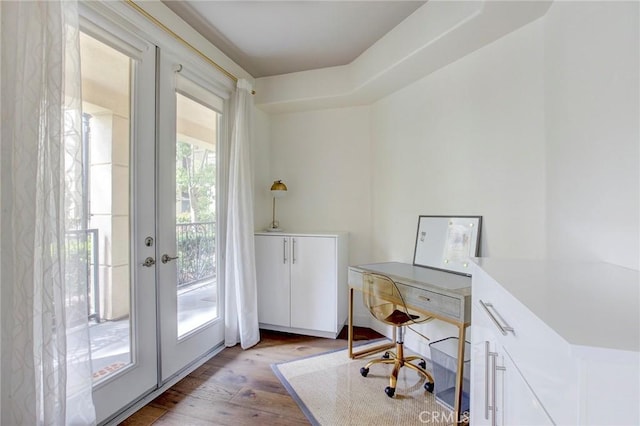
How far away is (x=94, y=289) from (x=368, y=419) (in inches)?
67.1

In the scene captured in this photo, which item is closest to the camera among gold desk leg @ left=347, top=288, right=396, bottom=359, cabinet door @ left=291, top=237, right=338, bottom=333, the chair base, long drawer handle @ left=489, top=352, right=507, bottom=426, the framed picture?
long drawer handle @ left=489, top=352, right=507, bottom=426

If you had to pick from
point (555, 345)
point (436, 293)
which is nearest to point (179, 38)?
point (436, 293)

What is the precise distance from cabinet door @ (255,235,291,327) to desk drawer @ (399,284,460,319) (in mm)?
1272

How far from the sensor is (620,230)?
3.67 ft

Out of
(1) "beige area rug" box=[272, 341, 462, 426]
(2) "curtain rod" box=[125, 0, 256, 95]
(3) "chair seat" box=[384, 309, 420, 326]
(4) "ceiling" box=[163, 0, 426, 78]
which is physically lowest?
(1) "beige area rug" box=[272, 341, 462, 426]

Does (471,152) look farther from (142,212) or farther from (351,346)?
(142,212)

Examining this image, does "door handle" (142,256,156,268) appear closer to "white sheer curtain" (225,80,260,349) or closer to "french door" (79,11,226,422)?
"french door" (79,11,226,422)

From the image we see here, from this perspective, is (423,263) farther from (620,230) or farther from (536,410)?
(536,410)

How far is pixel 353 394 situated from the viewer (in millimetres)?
1956

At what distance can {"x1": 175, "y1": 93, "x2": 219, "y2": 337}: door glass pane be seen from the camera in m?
2.21

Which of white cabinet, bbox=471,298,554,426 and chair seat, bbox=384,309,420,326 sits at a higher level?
white cabinet, bbox=471,298,554,426

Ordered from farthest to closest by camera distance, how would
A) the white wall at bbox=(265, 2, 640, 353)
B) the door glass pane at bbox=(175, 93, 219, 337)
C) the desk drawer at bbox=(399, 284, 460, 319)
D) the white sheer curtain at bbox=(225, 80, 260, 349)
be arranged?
the white sheer curtain at bbox=(225, 80, 260, 349), the door glass pane at bbox=(175, 93, 219, 337), the desk drawer at bbox=(399, 284, 460, 319), the white wall at bbox=(265, 2, 640, 353)

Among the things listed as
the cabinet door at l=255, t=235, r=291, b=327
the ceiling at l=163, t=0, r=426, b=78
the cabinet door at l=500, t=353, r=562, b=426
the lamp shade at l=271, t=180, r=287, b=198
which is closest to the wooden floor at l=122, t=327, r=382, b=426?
the cabinet door at l=255, t=235, r=291, b=327

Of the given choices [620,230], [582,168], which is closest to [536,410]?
[620,230]
